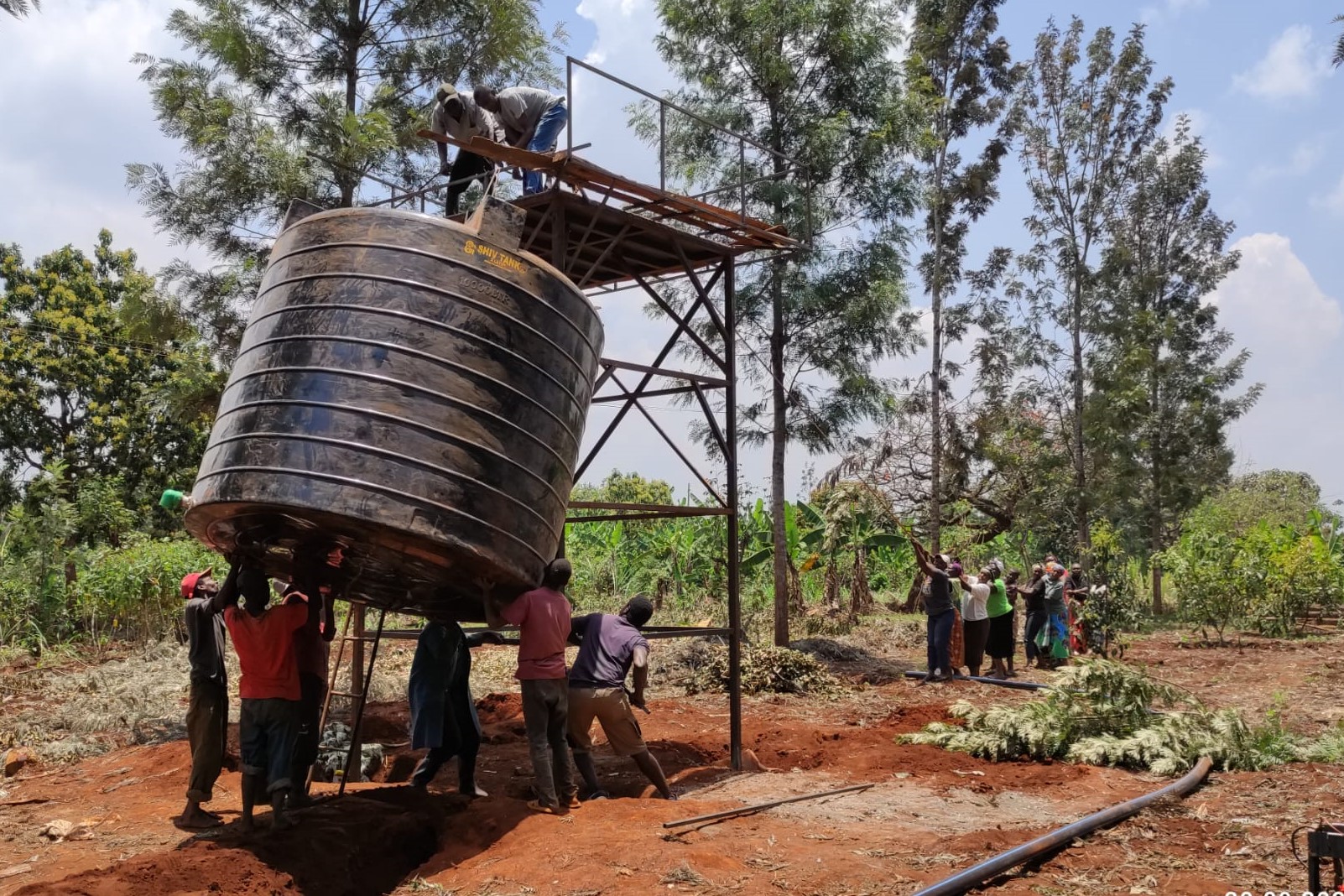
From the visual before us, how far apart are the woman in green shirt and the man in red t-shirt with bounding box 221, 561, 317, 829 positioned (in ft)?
37.0

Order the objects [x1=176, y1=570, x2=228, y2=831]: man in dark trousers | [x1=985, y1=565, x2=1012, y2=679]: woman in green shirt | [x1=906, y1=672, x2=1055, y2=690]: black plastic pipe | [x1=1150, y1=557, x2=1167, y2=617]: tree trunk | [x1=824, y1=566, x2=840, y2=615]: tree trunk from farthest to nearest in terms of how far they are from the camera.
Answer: [x1=1150, y1=557, x2=1167, y2=617]: tree trunk
[x1=824, y1=566, x2=840, y2=615]: tree trunk
[x1=985, y1=565, x2=1012, y2=679]: woman in green shirt
[x1=906, y1=672, x2=1055, y2=690]: black plastic pipe
[x1=176, y1=570, x2=228, y2=831]: man in dark trousers

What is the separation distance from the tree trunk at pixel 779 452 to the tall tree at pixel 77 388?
46.3ft

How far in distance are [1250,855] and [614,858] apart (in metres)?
3.84

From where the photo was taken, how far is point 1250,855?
22.4 feet

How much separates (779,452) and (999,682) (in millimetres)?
5071

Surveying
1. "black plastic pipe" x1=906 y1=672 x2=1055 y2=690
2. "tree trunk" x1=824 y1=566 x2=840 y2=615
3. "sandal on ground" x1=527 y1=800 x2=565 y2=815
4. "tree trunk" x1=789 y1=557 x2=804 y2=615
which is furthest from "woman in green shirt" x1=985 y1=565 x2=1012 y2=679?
"sandal on ground" x1=527 y1=800 x2=565 y2=815

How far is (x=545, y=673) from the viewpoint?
307 inches

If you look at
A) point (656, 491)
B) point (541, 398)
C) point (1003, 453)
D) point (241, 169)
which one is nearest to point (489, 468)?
point (541, 398)

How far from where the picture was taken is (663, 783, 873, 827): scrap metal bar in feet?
23.2

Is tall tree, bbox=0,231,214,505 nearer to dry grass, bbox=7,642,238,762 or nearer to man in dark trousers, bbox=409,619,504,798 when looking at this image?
dry grass, bbox=7,642,238,762

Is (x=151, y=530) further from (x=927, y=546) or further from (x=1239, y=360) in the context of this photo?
(x=1239, y=360)

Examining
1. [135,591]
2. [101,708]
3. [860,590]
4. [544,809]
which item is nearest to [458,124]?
[544,809]

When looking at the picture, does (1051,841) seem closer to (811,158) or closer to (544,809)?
(544,809)

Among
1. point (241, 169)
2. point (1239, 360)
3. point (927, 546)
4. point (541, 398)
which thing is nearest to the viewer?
point (541, 398)
